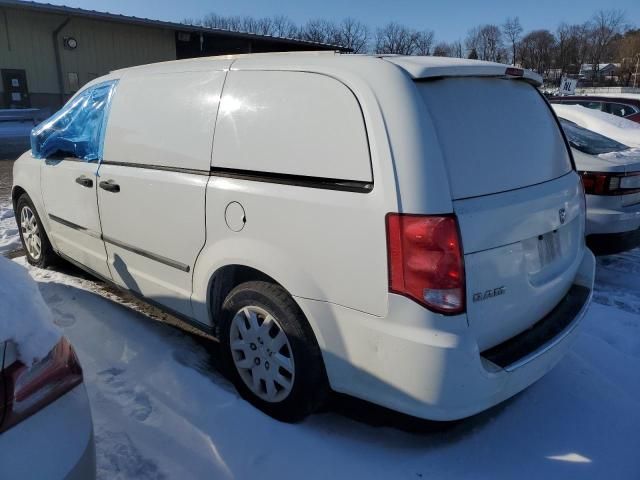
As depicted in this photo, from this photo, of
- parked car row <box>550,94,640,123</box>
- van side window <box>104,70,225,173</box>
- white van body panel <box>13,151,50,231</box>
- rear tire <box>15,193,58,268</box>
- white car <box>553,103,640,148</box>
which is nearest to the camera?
van side window <box>104,70,225,173</box>

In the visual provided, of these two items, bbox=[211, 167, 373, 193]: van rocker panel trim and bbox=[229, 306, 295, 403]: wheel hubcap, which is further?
bbox=[229, 306, 295, 403]: wheel hubcap

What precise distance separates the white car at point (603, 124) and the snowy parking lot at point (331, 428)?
448cm

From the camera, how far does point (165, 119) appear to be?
10.3 ft

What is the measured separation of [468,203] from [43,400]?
1.69 m

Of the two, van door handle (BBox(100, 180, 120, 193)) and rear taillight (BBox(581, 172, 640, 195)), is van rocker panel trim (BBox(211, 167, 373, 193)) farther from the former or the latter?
rear taillight (BBox(581, 172, 640, 195))

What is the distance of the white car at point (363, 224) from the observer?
214 centimetres

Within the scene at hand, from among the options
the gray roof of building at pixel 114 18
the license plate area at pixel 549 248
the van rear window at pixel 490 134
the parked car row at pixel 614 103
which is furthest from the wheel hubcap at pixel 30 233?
the gray roof of building at pixel 114 18

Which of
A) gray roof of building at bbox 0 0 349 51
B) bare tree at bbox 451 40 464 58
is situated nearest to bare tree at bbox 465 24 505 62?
bare tree at bbox 451 40 464 58

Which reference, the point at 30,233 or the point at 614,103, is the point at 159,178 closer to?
the point at 30,233

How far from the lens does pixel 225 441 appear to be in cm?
254

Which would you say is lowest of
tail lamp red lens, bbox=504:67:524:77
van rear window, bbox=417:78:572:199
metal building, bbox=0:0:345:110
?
van rear window, bbox=417:78:572:199

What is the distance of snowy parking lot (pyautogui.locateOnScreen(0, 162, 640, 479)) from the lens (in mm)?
2412

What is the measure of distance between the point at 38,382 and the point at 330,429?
1529 millimetres

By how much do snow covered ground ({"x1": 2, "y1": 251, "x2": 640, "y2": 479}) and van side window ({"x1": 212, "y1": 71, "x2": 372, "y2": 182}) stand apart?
1.28 m
